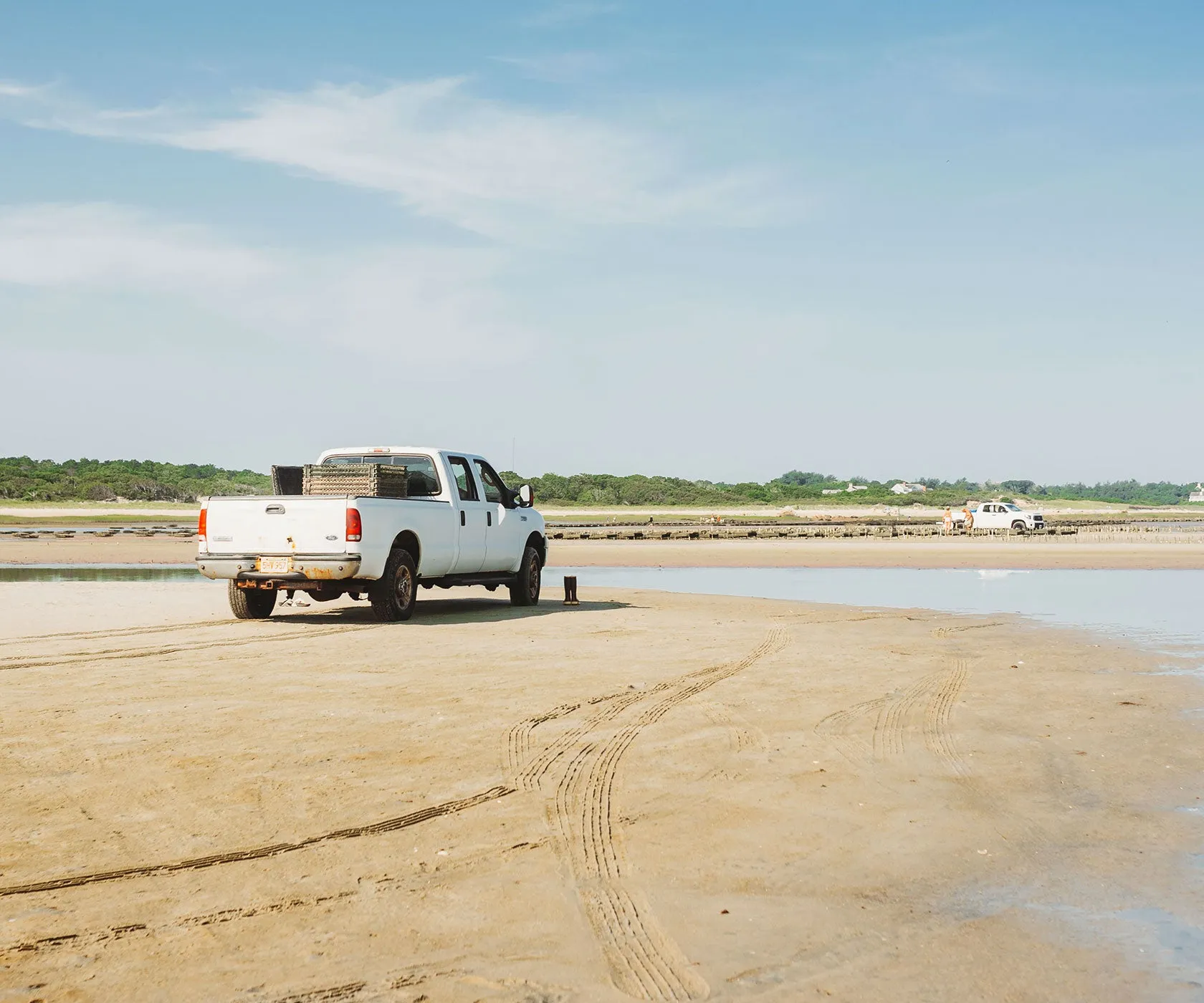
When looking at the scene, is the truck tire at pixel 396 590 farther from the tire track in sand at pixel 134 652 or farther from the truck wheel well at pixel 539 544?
the truck wheel well at pixel 539 544

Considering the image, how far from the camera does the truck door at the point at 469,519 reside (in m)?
17.5

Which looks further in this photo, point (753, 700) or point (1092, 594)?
point (1092, 594)

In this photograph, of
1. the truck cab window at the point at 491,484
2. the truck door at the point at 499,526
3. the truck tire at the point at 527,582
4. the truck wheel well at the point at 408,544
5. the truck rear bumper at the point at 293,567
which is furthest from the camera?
the truck tire at the point at 527,582

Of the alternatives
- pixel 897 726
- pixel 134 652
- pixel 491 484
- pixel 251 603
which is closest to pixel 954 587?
pixel 491 484

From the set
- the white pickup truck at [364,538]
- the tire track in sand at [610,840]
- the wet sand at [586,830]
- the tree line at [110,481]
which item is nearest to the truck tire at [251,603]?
the white pickup truck at [364,538]

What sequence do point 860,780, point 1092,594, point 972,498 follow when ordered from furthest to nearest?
point 972,498
point 1092,594
point 860,780

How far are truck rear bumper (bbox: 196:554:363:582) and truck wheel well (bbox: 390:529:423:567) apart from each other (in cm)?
93

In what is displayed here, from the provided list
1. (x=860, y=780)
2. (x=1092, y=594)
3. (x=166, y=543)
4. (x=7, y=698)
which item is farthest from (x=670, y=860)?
(x=166, y=543)

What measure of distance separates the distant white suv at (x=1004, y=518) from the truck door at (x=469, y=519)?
50.6m

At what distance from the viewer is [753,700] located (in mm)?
9820

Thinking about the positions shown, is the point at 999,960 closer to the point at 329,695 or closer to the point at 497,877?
the point at 497,877

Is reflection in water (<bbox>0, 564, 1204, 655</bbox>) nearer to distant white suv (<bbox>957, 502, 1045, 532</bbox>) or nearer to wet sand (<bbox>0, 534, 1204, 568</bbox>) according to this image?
wet sand (<bbox>0, 534, 1204, 568</bbox>)

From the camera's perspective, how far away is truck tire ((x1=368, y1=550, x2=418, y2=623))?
15.5m

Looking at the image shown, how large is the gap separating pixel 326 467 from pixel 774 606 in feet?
24.8
